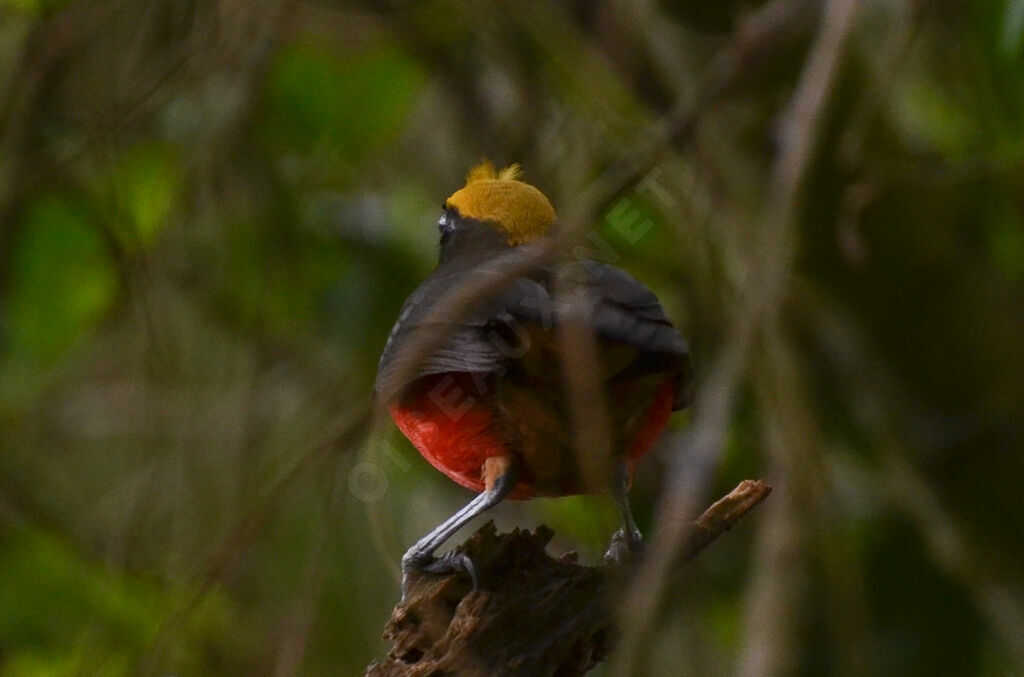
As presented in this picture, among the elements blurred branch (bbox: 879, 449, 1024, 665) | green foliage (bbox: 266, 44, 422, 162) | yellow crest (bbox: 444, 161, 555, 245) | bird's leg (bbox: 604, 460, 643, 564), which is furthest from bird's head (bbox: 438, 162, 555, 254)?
blurred branch (bbox: 879, 449, 1024, 665)

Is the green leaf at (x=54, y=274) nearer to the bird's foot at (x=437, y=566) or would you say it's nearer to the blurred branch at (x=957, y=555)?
the bird's foot at (x=437, y=566)

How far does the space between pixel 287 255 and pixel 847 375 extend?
3.54ft

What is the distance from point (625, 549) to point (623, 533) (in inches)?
0.8

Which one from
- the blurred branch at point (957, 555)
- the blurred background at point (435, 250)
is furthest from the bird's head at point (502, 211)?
the blurred branch at point (957, 555)

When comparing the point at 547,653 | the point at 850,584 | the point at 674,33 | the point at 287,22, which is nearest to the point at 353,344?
the point at 287,22

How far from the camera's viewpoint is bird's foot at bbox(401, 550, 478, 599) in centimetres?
138

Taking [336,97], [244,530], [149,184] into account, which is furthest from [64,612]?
[336,97]

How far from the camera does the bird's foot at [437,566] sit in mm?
1376

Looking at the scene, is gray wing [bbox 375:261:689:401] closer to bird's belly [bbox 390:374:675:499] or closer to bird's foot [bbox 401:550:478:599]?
bird's belly [bbox 390:374:675:499]

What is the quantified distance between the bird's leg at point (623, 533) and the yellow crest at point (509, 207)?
342mm

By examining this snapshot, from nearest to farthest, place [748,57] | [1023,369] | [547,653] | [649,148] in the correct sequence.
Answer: [547,653]
[649,148]
[748,57]
[1023,369]

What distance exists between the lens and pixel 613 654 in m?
1.45

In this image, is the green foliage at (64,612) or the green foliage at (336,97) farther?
the green foliage at (336,97)

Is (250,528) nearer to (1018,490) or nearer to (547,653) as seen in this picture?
(547,653)
